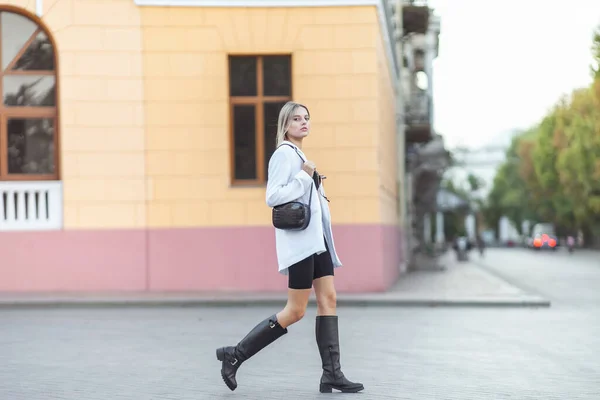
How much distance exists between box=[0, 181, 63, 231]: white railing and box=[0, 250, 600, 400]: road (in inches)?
121

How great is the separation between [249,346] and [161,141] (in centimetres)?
1107

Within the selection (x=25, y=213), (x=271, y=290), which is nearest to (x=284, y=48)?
(x=271, y=290)

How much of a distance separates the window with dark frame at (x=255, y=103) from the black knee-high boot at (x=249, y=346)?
11069 mm

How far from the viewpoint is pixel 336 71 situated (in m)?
17.5

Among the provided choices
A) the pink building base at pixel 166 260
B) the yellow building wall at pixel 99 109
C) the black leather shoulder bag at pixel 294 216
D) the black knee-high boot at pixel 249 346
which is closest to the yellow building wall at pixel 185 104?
the yellow building wall at pixel 99 109

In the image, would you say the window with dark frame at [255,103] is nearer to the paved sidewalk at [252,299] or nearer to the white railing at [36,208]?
the paved sidewalk at [252,299]

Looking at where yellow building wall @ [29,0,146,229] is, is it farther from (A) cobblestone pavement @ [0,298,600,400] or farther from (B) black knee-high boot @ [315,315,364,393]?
(B) black knee-high boot @ [315,315,364,393]

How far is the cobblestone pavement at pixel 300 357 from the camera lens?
7.10 metres

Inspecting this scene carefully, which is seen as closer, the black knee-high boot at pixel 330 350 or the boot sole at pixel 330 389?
the black knee-high boot at pixel 330 350

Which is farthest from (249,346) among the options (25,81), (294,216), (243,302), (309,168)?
(25,81)

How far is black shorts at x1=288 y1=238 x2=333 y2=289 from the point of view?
6562mm

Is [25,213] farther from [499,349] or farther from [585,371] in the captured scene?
[585,371]

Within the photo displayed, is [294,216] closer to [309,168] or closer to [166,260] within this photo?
[309,168]

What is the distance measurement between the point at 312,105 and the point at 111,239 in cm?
399
